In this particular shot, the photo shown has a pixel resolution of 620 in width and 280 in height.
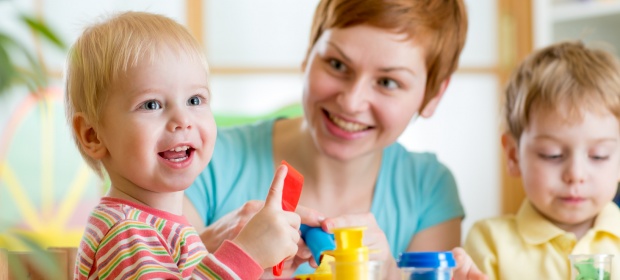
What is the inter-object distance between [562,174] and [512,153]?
0.58ft

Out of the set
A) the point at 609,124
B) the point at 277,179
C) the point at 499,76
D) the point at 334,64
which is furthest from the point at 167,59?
the point at 499,76

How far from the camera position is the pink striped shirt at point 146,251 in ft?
2.82

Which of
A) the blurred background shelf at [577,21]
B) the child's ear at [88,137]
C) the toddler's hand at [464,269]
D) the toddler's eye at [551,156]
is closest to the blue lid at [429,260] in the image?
the toddler's hand at [464,269]

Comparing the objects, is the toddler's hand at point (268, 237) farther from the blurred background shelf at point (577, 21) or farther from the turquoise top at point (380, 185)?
the blurred background shelf at point (577, 21)

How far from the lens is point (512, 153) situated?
1676 millimetres

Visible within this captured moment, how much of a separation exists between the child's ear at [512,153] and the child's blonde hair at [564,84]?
0.7 inches

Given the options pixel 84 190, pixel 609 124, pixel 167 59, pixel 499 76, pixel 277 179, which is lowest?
pixel 84 190

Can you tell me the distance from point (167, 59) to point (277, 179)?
0.19 m

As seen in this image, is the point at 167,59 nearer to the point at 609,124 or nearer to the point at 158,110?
the point at 158,110

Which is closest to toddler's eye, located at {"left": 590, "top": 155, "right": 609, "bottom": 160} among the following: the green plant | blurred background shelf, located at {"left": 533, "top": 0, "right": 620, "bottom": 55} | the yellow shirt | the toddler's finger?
the yellow shirt

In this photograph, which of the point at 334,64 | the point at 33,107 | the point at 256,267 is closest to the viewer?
the point at 256,267

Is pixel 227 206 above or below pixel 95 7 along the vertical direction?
below

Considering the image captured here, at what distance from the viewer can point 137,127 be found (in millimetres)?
932

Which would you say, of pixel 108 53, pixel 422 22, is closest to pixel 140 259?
pixel 108 53
